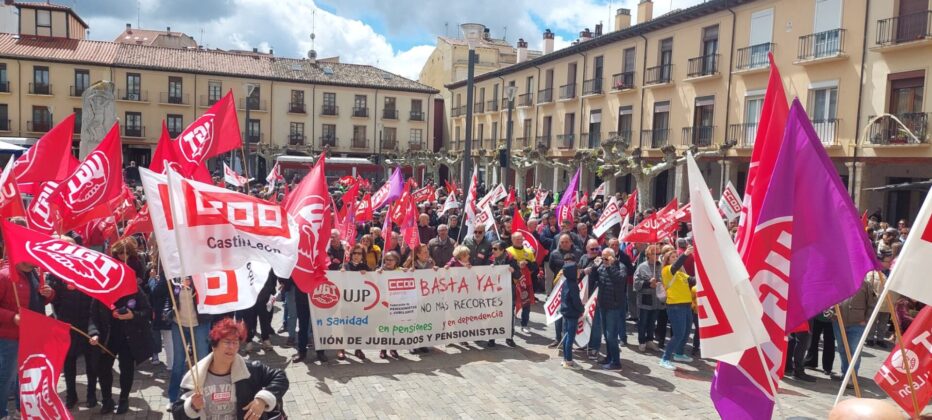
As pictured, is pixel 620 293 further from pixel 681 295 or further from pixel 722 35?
pixel 722 35

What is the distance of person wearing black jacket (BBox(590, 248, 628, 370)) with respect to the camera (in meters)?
8.37

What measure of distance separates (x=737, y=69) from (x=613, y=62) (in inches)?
325

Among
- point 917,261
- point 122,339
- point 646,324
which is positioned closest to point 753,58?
point 646,324

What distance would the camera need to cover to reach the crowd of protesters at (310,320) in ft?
13.7

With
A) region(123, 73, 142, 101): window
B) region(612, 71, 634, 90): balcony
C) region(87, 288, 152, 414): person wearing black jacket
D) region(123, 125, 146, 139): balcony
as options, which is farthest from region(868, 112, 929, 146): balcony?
region(123, 73, 142, 101): window

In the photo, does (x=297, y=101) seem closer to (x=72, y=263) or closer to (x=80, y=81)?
(x=80, y=81)

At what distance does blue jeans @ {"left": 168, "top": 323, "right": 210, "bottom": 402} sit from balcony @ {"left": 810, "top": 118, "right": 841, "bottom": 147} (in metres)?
20.1

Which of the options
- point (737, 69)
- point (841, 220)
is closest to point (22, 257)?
point (841, 220)

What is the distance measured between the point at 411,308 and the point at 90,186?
394 centimetres

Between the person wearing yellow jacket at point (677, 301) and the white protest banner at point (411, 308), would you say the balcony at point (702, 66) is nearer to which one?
the person wearing yellow jacket at point (677, 301)

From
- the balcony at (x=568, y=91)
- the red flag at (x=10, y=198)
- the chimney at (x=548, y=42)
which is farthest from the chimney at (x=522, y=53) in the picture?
the red flag at (x=10, y=198)

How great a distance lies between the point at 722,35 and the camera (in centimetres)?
2598

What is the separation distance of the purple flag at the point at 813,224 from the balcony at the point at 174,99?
1950 inches

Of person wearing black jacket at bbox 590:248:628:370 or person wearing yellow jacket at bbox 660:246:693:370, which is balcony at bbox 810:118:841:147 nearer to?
person wearing yellow jacket at bbox 660:246:693:370
